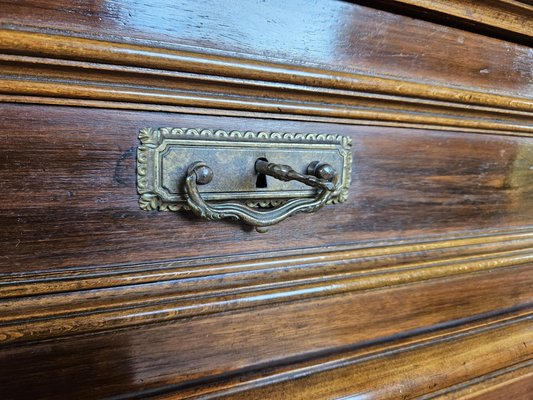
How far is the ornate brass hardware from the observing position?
26cm

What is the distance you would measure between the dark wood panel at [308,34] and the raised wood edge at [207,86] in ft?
0.04

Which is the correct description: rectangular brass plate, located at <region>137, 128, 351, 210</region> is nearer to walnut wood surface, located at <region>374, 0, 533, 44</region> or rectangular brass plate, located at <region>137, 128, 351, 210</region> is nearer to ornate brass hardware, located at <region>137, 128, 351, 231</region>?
ornate brass hardware, located at <region>137, 128, 351, 231</region>

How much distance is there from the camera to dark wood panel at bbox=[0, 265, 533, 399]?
0.84 ft

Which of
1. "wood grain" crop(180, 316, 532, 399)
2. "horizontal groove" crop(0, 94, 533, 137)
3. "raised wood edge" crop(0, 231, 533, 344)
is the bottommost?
"wood grain" crop(180, 316, 532, 399)

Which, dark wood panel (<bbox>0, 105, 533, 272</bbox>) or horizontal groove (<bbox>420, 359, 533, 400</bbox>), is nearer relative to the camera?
dark wood panel (<bbox>0, 105, 533, 272</bbox>)

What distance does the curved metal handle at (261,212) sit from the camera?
0.84 feet

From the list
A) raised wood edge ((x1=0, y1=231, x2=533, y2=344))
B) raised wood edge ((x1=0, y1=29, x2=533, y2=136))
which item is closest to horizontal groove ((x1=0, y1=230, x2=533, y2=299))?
raised wood edge ((x1=0, y1=231, x2=533, y2=344))

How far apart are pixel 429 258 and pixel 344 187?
0.36 feet

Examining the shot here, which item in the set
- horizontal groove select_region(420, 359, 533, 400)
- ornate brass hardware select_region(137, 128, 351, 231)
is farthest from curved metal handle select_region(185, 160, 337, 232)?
horizontal groove select_region(420, 359, 533, 400)

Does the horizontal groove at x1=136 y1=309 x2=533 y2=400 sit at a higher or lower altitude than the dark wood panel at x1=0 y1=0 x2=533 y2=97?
lower

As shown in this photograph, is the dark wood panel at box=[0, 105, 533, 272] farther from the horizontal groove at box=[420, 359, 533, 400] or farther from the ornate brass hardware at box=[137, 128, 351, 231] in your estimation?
the horizontal groove at box=[420, 359, 533, 400]

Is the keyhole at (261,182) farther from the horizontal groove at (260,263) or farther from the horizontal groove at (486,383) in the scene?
the horizontal groove at (486,383)

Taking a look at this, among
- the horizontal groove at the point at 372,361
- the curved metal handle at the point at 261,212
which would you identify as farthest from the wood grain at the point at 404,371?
the curved metal handle at the point at 261,212

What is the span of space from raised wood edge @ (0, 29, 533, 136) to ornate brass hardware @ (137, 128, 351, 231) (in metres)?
0.02
